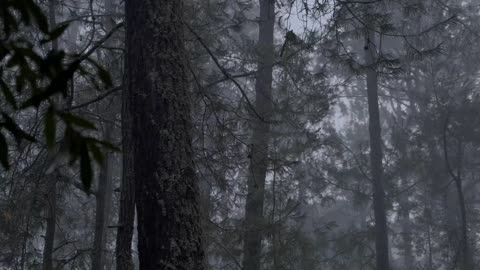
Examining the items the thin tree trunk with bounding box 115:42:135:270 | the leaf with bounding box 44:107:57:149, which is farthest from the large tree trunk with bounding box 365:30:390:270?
the leaf with bounding box 44:107:57:149

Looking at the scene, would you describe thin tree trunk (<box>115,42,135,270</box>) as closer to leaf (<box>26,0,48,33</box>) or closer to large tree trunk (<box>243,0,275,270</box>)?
leaf (<box>26,0,48,33</box>)

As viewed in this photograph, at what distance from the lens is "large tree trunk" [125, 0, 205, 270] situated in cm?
394

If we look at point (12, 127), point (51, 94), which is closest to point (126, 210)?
point (12, 127)

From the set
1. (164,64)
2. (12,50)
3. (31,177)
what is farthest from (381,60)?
(12,50)

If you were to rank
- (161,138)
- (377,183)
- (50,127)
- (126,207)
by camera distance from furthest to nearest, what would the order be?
(377,183) → (126,207) → (161,138) → (50,127)

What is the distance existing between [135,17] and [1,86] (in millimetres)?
2753

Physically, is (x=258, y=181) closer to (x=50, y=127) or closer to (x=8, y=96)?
(x=8, y=96)

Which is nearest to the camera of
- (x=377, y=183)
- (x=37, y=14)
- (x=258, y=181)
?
(x=37, y=14)

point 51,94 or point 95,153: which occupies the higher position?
point 51,94

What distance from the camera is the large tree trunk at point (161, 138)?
12.9 feet

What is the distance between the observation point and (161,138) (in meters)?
4.13

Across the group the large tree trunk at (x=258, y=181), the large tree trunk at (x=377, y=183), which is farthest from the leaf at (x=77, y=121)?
the large tree trunk at (x=377, y=183)

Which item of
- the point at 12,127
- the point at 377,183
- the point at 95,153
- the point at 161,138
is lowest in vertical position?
the point at 95,153

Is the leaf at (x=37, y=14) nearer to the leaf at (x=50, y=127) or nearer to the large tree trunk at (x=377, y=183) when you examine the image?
the leaf at (x=50, y=127)
